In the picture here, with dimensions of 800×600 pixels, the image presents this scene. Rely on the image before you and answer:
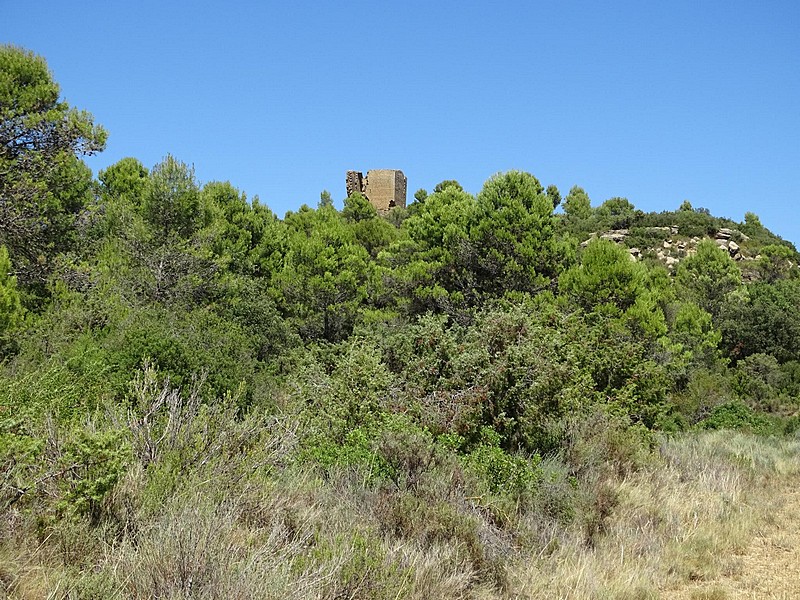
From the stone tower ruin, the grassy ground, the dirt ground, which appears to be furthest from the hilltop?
the stone tower ruin

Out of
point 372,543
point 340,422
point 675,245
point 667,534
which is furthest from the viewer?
point 675,245

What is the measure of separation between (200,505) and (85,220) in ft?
47.8

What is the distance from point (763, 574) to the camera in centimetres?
610

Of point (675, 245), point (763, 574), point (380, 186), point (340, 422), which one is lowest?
point (763, 574)

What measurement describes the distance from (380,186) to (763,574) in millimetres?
Result: 62311

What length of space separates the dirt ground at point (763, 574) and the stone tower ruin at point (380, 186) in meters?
59.4

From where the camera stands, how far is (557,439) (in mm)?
7828

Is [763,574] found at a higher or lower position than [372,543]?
lower

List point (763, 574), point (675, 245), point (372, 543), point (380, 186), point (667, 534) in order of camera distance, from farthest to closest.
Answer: point (380, 186) < point (675, 245) < point (667, 534) < point (763, 574) < point (372, 543)

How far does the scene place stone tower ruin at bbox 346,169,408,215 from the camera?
6600 cm

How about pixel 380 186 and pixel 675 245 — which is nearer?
pixel 675 245

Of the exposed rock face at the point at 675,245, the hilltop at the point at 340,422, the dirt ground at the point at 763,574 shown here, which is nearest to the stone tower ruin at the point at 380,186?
the exposed rock face at the point at 675,245

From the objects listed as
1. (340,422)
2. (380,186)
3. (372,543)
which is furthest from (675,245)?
(372,543)

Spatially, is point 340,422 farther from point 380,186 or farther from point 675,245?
point 380,186
